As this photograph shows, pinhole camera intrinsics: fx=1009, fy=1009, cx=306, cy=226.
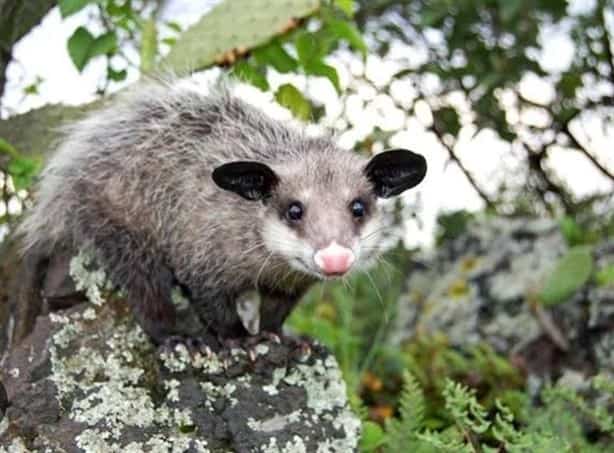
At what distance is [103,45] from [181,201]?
36.5 inches

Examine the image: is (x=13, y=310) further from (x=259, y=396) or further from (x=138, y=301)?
(x=259, y=396)

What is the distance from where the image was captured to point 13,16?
4156 mm

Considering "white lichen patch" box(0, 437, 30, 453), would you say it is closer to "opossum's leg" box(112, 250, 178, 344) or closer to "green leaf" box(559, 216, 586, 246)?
"opossum's leg" box(112, 250, 178, 344)

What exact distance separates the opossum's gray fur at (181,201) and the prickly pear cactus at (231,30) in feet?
1.38

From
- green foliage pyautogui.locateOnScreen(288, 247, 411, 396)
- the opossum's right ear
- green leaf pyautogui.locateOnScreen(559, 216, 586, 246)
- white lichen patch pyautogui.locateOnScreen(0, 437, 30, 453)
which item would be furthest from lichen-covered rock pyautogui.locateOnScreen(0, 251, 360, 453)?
green leaf pyautogui.locateOnScreen(559, 216, 586, 246)

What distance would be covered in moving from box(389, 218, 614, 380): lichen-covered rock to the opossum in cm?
190

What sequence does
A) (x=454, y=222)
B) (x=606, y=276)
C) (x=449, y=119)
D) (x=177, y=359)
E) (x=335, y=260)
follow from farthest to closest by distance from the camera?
(x=454, y=222), (x=449, y=119), (x=606, y=276), (x=177, y=359), (x=335, y=260)

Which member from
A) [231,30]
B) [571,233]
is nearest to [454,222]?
[571,233]

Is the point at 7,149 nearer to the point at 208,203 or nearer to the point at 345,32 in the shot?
the point at 208,203

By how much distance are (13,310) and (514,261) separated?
3.31 meters

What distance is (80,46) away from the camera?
4.26m

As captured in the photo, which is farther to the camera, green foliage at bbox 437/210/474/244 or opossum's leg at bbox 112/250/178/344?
green foliage at bbox 437/210/474/244

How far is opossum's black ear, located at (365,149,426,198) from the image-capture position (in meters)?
3.53

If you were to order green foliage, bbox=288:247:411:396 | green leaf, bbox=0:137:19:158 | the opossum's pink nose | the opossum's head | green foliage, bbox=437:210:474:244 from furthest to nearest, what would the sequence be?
green foliage, bbox=437:210:474:244 → green foliage, bbox=288:247:411:396 → green leaf, bbox=0:137:19:158 → the opossum's head → the opossum's pink nose
